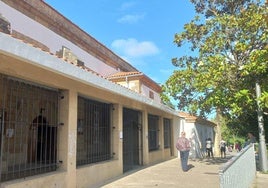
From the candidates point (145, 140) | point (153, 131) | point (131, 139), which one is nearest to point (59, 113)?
point (131, 139)

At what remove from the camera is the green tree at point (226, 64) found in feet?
44.9

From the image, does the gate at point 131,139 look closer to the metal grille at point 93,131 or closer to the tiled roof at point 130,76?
the metal grille at point 93,131

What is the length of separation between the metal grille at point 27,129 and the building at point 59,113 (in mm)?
25

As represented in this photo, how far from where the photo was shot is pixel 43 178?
7.43 m

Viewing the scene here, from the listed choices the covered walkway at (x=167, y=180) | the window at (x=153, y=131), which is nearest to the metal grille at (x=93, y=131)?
the covered walkway at (x=167, y=180)

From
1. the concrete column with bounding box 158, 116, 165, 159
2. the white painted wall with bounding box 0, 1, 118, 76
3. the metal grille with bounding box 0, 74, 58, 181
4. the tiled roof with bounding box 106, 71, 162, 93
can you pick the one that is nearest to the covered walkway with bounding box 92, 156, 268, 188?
the metal grille with bounding box 0, 74, 58, 181

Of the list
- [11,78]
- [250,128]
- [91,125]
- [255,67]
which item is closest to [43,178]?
[11,78]

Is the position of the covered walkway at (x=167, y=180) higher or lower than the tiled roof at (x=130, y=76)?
lower

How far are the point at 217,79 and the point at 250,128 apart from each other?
8.60 m

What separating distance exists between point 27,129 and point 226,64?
851cm

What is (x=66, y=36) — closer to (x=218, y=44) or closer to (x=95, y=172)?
(x=218, y=44)

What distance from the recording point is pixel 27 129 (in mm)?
10539

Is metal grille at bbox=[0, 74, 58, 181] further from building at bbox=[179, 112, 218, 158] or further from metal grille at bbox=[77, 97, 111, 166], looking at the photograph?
building at bbox=[179, 112, 218, 158]

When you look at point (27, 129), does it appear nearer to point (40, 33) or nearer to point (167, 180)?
point (167, 180)
